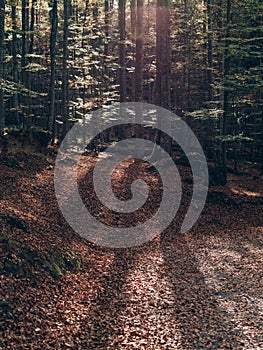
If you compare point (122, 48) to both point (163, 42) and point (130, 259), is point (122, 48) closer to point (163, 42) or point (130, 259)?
point (163, 42)

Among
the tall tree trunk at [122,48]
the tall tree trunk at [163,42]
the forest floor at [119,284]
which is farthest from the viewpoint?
the tall tree trunk at [122,48]

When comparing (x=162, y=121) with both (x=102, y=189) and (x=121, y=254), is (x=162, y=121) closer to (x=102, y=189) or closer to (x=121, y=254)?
(x=102, y=189)

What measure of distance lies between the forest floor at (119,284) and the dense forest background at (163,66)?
18.5 feet

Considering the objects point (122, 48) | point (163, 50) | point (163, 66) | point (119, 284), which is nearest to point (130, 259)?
point (119, 284)

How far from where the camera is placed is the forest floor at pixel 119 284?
7059 millimetres

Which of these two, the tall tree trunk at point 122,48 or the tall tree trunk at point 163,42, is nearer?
the tall tree trunk at point 163,42

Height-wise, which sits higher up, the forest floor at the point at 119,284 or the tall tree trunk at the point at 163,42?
the tall tree trunk at the point at 163,42

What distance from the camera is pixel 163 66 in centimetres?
1980

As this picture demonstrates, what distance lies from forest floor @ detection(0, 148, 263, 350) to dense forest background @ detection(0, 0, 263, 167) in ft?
18.5

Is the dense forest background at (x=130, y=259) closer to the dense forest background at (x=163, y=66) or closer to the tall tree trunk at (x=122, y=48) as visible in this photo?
the dense forest background at (x=163, y=66)

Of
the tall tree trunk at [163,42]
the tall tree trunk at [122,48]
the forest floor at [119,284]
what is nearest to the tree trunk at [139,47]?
the tall tree trunk at [163,42]

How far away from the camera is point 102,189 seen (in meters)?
15.7

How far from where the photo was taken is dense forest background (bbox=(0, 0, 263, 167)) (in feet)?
60.3

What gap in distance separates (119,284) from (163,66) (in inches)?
534
